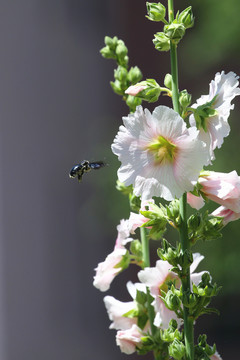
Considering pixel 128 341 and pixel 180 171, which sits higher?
pixel 180 171

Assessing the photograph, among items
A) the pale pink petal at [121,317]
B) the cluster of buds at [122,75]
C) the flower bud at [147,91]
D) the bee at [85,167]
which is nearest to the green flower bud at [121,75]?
the cluster of buds at [122,75]

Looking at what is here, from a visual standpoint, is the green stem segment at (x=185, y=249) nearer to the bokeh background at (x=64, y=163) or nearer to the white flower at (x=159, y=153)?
the white flower at (x=159, y=153)

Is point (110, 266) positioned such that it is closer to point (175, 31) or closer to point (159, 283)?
point (159, 283)

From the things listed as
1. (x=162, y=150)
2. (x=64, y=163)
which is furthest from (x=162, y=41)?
(x=64, y=163)

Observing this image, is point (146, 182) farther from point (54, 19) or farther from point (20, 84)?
point (54, 19)

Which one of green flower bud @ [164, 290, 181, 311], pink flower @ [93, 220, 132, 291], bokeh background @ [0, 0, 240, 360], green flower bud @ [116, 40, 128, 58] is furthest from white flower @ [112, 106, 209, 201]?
bokeh background @ [0, 0, 240, 360]

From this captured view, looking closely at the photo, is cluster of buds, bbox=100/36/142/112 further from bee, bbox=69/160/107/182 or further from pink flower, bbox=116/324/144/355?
pink flower, bbox=116/324/144/355
